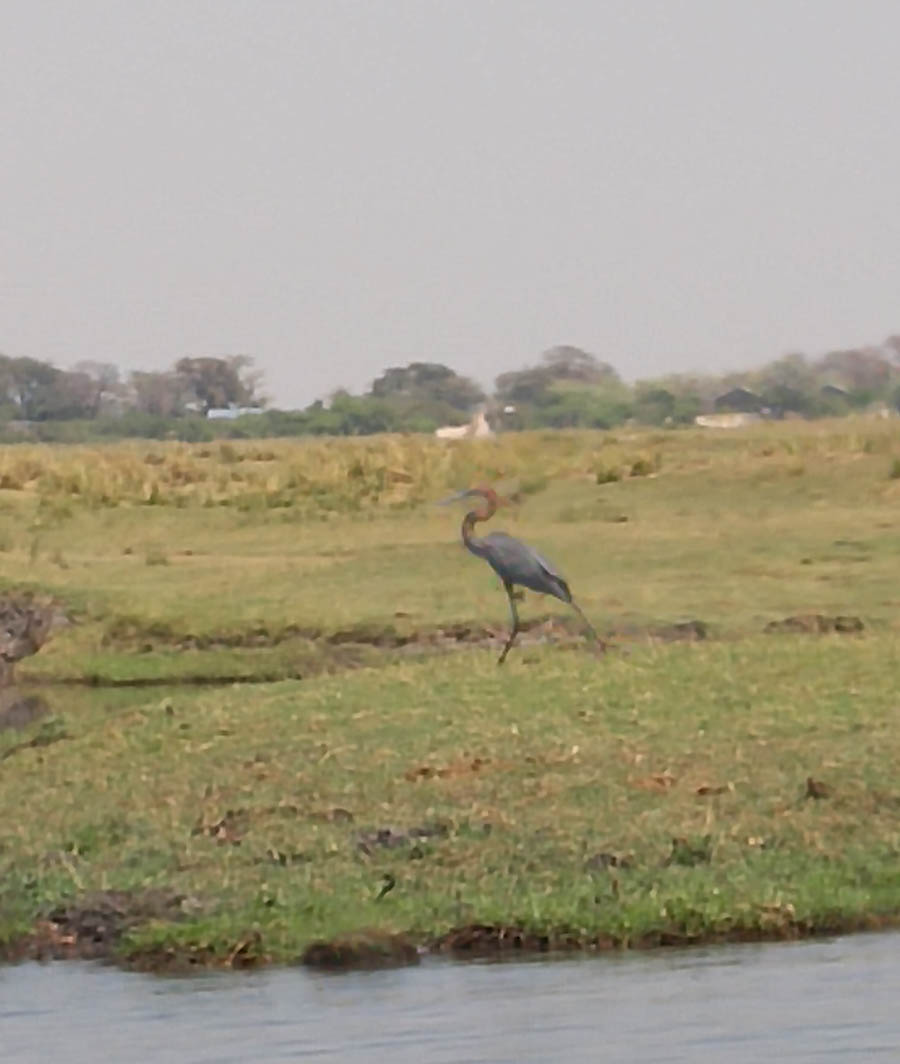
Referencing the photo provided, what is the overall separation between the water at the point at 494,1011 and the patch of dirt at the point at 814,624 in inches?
359

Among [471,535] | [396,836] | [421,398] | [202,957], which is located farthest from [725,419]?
[202,957]

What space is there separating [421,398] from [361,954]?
237 ft

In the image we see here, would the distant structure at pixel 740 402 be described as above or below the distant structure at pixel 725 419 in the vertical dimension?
above

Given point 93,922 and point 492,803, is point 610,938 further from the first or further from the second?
point 93,922

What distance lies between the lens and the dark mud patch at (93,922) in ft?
31.4

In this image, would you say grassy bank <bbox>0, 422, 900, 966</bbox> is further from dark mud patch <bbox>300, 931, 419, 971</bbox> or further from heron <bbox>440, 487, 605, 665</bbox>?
heron <bbox>440, 487, 605, 665</bbox>

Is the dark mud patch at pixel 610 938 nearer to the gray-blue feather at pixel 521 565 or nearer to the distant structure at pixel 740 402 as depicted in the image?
the gray-blue feather at pixel 521 565

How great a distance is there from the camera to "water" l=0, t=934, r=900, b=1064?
7633mm

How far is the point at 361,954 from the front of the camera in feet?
29.8

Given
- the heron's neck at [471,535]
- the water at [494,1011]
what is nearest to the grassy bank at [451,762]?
the water at [494,1011]

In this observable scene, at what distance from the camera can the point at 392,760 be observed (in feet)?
38.6

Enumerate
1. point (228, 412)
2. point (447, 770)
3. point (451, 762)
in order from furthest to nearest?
point (228, 412) < point (451, 762) < point (447, 770)

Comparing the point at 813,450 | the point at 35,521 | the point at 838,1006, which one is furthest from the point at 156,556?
the point at 838,1006

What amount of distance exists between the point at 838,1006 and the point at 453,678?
6368 millimetres
